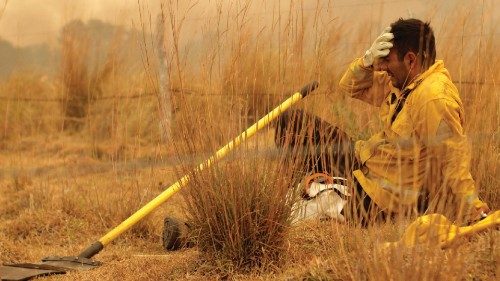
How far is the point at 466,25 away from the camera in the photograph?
4.12m

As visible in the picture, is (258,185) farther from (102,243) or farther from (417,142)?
(102,243)

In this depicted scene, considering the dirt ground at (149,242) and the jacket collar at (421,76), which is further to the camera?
the jacket collar at (421,76)

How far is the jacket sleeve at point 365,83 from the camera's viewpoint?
384cm

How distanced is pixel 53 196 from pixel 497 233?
329 cm

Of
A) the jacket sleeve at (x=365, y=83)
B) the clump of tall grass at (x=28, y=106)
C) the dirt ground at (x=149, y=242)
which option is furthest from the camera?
the clump of tall grass at (x=28, y=106)

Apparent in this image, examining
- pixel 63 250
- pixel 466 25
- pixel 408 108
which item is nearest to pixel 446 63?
pixel 466 25

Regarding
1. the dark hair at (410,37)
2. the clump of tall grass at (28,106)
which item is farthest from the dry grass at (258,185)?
the clump of tall grass at (28,106)

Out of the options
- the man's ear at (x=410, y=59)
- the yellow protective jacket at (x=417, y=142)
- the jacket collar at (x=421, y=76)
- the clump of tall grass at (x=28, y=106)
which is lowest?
the clump of tall grass at (x=28, y=106)

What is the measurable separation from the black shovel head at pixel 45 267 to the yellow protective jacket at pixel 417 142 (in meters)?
1.41

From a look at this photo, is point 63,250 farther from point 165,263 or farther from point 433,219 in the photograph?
point 433,219

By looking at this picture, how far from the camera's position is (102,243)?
12.1 ft

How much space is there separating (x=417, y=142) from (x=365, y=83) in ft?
3.45

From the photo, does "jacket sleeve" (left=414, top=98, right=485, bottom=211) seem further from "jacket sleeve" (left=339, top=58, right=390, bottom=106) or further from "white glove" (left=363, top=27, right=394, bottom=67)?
"jacket sleeve" (left=339, top=58, right=390, bottom=106)

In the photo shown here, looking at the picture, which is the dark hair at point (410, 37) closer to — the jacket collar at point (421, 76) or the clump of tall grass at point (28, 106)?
the jacket collar at point (421, 76)
